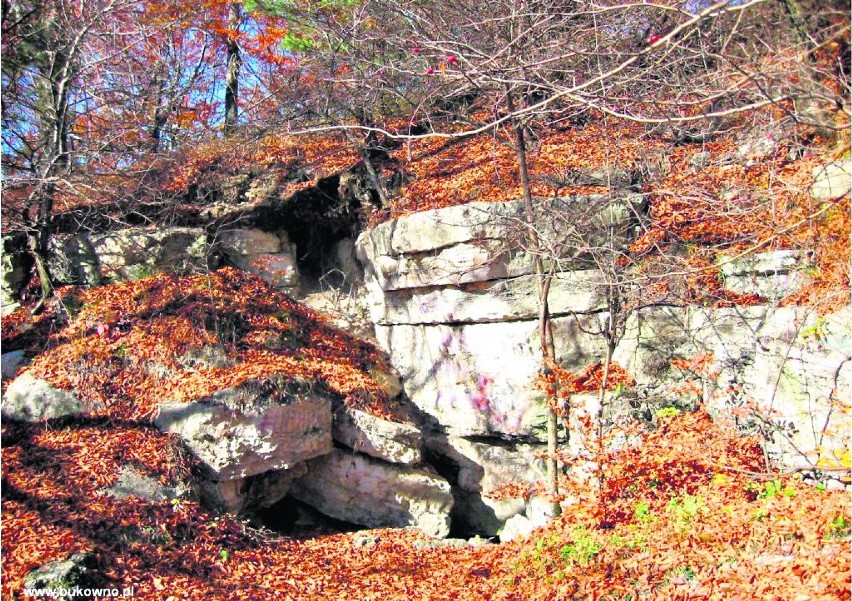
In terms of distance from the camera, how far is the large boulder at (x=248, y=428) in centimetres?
653

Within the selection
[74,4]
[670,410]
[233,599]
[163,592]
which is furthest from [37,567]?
[74,4]

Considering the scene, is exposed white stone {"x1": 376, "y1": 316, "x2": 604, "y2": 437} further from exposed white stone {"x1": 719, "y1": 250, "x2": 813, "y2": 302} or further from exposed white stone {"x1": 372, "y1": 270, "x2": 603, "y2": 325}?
exposed white stone {"x1": 719, "y1": 250, "x2": 813, "y2": 302}

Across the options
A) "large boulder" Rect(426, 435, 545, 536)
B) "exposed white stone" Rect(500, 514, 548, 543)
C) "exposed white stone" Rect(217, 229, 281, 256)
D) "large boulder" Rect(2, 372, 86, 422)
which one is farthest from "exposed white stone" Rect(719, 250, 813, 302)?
"large boulder" Rect(2, 372, 86, 422)

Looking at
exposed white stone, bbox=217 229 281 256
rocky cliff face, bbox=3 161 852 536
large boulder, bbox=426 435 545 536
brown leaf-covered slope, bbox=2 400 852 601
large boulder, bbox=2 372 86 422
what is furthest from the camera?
exposed white stone, bbox=217 229 281 256

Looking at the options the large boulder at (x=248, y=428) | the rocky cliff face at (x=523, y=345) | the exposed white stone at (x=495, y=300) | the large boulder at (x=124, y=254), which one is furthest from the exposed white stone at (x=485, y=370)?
the large boulder at (x=124, y=254)

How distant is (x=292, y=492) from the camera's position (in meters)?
7.66

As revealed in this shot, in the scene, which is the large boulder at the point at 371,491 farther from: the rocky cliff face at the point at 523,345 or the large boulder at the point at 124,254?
the large boulder at the point at 124,254

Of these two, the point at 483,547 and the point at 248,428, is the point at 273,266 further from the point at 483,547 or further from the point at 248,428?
the point at 483,547

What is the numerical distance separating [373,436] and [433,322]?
2.02m

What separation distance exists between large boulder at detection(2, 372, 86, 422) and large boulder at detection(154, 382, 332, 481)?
950 millimetres

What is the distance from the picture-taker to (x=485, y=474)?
8477mm

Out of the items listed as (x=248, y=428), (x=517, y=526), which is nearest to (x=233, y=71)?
(x=248, y=428)

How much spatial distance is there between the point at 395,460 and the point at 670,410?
10.8 ft

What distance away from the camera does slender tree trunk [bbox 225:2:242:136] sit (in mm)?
12602
